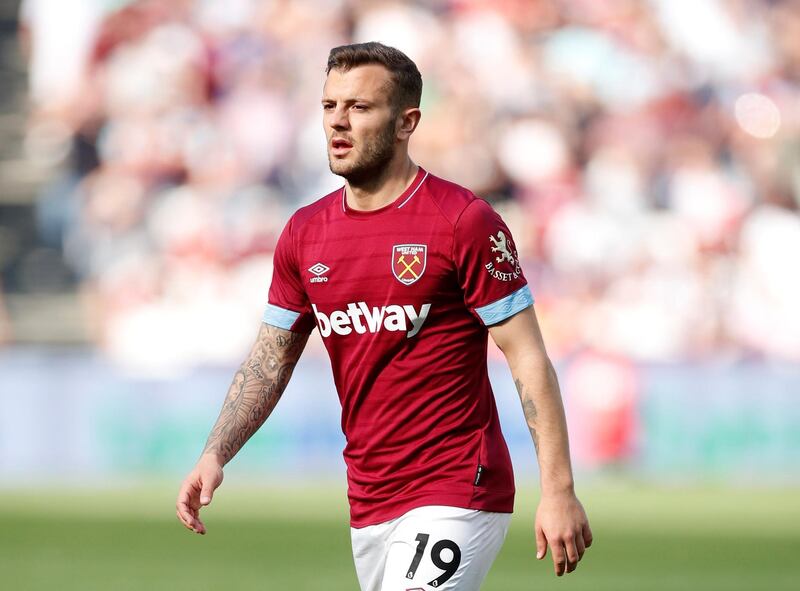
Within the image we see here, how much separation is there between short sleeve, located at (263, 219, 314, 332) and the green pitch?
4913mm

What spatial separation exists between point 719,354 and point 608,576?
8.25 meters

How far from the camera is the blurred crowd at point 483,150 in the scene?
1888 centimetres

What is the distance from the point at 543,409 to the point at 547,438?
88mm

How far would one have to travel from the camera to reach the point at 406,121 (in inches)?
186

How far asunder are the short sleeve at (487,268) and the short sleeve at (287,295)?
63 centimetres

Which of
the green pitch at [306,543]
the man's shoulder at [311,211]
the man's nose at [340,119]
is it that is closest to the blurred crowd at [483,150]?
the green pitch at [306,543]

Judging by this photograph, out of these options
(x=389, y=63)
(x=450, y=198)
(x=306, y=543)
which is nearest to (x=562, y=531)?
(x=450, y=198)

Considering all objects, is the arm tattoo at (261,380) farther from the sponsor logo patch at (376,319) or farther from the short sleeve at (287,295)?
the sponsor logo patch at (376,319)

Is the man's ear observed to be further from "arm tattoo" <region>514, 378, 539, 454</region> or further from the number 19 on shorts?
the number 19 on shorts

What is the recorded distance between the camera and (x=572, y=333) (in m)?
18.6

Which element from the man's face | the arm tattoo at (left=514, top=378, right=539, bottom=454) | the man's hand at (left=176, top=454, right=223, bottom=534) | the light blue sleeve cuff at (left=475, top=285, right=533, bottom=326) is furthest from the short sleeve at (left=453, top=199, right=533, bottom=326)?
the man's hand at (left=176, top=454, right=223, bottom=534)

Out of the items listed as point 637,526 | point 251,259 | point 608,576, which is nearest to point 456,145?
point 251,259

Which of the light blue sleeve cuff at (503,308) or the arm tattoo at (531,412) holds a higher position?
the light blue sleeve cuff at (503,308)

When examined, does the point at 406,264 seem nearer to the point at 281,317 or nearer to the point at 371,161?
the point at 371,161
